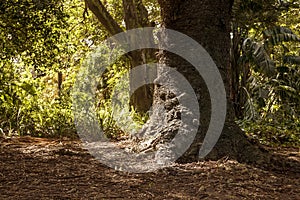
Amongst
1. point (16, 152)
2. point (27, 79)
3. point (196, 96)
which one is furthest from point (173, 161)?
point (27, 79)

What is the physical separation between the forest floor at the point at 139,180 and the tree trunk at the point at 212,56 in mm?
233

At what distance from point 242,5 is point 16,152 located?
13.3 ft

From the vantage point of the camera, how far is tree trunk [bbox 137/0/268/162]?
4.66 meters

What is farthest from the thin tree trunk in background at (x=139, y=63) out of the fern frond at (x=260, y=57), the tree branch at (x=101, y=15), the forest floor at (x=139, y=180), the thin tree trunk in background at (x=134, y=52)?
the forest floor at (x=139, y=180)

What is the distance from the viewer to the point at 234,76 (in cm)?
1070

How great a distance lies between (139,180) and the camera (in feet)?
13.3

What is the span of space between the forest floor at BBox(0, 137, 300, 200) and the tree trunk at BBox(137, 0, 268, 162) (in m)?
0.23

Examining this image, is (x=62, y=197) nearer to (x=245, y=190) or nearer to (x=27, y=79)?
(x=245, y=190)

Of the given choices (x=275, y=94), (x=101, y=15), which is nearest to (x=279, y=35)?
(x=275, y=94)

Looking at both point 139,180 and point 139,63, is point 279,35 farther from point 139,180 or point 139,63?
point 139,180

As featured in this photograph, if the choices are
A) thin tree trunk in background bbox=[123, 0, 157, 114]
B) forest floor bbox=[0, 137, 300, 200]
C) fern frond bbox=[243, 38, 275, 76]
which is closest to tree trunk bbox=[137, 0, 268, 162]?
forest floor bbox=[0, 137, 300, 200]

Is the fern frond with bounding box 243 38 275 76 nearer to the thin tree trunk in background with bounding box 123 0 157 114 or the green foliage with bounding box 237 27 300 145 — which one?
the green foliage with bounding box 237 27 300 145

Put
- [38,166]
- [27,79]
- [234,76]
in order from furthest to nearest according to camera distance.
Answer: [234,76] → [27,79] → [38,166]

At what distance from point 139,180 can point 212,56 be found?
5.55ft
